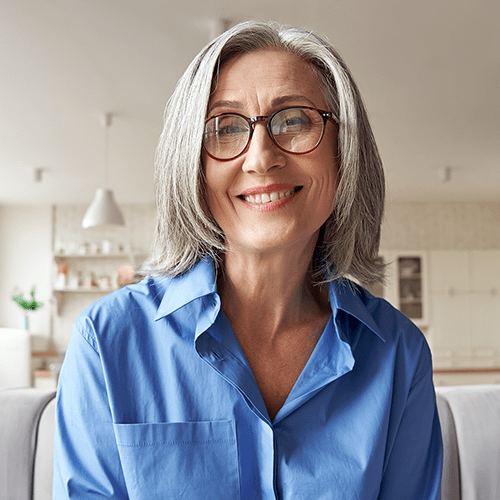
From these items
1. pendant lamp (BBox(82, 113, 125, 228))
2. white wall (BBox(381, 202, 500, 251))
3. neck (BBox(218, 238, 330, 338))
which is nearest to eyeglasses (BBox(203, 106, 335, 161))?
neck (BBox(218, 238, 330, 338))

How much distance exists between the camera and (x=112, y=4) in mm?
2469

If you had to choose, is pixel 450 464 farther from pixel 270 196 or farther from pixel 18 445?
pixel 18 445

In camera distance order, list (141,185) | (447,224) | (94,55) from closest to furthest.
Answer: (94,55) < (141,185) < (447,224)

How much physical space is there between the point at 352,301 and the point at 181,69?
2.68 meters

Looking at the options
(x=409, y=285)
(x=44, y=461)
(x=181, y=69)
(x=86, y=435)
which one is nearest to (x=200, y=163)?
(x=86, y=435)

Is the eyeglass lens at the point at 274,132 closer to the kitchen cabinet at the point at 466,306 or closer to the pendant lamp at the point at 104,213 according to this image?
the pendant lamp at the point at 104,213

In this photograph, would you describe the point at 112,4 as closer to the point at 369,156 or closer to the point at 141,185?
the point at 369,156

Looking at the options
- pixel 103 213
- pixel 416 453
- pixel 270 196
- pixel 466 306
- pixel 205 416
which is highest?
pixel 103 213

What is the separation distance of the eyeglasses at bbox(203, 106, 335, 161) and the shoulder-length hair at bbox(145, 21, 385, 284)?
2 centimetres

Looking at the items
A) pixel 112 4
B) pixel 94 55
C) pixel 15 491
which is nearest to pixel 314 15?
pixel 112 4

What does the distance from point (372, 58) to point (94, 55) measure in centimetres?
170

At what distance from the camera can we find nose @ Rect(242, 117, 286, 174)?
2.62 ft

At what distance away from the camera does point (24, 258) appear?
7.72 meters

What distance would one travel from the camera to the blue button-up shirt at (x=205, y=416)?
2.65ft
